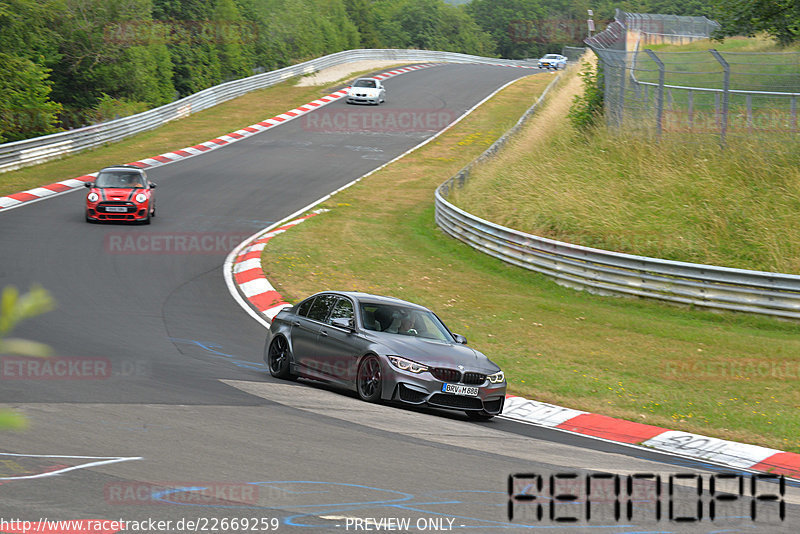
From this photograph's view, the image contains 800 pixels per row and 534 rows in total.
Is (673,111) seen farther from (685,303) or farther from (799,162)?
(685,303)

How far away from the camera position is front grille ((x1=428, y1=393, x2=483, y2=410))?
10266 millimetres

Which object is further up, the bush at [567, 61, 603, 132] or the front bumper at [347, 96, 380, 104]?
the bush at [567, 61, 603, 132]

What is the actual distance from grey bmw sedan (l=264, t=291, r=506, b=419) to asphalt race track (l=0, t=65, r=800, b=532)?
26cm

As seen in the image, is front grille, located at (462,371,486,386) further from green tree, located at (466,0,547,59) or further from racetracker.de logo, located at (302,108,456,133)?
green tree, located at (466,0,547,59)

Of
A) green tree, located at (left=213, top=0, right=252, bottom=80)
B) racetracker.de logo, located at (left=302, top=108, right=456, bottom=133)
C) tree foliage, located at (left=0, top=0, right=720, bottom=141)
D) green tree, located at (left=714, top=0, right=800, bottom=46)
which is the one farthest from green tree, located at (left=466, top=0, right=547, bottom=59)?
green tree, located at (left=714, top=0, right=800, bottom=46)

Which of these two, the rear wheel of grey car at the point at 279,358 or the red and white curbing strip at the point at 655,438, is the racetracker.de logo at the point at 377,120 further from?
the red and white curbing strip at the point at 655,438

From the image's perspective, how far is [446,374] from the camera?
10344 mm

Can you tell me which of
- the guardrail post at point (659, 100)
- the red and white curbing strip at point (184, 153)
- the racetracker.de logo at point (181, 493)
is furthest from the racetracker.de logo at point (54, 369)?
the guardrail post at point (659, 100)

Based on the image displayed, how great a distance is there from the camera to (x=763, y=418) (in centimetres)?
1139

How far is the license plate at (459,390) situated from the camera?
10273 mm

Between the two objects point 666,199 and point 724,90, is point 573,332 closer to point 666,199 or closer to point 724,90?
point 666,199

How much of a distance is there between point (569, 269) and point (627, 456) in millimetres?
9788

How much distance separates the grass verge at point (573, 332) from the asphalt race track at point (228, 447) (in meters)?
2.01

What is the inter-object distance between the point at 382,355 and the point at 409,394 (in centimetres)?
56
